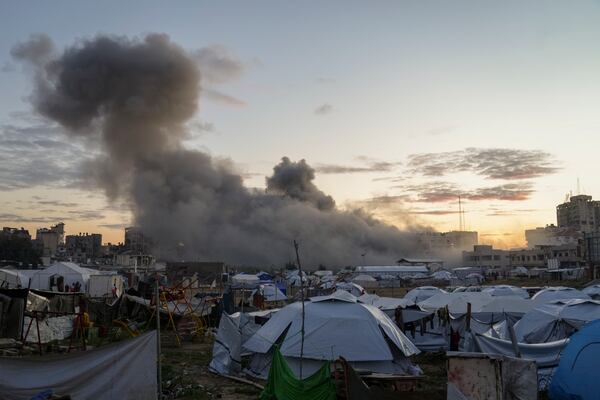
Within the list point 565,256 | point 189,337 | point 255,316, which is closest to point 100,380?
point 255,316

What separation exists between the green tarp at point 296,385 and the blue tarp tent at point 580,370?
4546 mm

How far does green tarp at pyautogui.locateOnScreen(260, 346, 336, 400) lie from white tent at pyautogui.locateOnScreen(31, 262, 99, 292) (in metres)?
33.2

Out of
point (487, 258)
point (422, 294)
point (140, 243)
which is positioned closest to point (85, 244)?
point (140, 243)

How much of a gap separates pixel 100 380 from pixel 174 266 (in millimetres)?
55508

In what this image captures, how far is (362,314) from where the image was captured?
46.8ft

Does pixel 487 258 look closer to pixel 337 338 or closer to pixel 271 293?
pixel 271 293

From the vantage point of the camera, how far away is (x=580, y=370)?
1034 centimetres

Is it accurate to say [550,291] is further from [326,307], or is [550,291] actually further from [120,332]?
[120,332]

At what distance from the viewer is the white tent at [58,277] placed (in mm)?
41138

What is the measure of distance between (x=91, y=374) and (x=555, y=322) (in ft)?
40.0

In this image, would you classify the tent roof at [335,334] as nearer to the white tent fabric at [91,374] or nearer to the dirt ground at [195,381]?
the dirt ground at [195,381]

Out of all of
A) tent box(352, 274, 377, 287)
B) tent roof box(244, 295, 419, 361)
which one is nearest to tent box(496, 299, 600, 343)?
tent roof box(244, 295, 419, 361)

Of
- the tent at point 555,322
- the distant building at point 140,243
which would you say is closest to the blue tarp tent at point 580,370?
the tent at point 555,322

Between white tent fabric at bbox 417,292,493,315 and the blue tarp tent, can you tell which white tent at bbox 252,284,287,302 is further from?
the blue tarp tent
